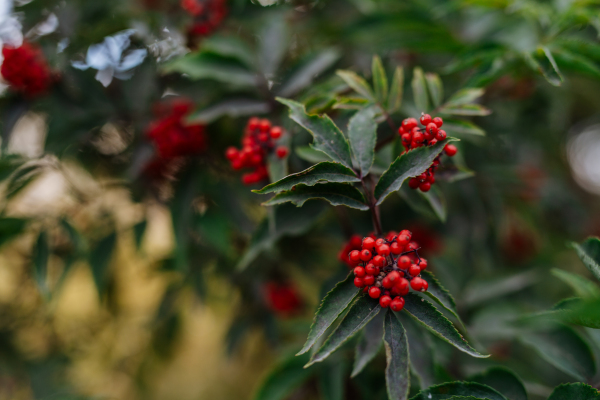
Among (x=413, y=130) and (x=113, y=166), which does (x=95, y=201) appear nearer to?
(x=113, y=166)

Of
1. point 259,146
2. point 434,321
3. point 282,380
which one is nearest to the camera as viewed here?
point 434,321

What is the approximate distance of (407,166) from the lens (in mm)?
644

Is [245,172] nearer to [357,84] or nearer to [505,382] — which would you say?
[357,84]

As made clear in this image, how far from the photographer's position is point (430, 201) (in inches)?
29.2

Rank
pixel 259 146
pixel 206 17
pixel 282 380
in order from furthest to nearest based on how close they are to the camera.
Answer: pixel 206 17 → pixel 282 380 → pixel 259 146

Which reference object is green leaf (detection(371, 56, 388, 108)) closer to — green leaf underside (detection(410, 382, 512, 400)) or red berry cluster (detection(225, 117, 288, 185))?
red berry cluster (detection(225, 117, 288, 185))

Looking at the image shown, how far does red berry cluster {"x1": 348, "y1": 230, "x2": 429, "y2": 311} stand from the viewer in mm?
583

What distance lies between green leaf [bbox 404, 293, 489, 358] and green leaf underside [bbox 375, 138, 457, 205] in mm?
182

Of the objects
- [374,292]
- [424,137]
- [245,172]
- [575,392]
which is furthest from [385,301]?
[245,172]

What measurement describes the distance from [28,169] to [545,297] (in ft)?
6.42

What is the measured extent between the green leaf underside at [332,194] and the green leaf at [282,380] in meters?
0.56

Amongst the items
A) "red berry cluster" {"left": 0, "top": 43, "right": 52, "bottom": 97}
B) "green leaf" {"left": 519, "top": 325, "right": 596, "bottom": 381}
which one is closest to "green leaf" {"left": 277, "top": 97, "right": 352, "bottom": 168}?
"green leaf" {"left": 519, "top": 325, "right": 596, "bottom": 381}

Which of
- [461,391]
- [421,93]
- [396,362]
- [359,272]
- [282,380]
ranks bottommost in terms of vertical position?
[282,380]

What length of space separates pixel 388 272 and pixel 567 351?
22.4 inches
